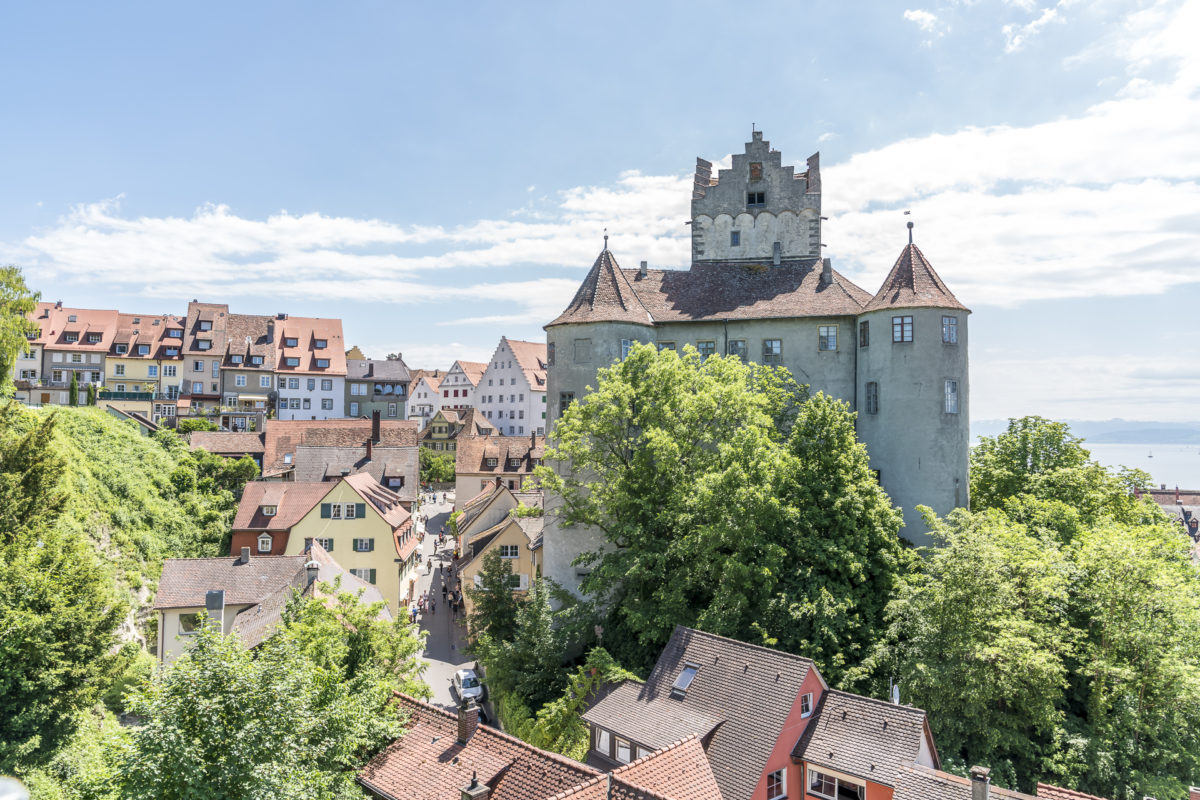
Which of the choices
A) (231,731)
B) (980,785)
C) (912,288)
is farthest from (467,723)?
(912,288)

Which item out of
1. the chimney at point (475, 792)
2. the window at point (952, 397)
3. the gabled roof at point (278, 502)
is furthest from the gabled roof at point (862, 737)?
the gabled roof at point (278, 502)

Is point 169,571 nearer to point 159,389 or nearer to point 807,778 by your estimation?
point 807,778

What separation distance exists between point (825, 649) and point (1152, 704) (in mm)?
9770

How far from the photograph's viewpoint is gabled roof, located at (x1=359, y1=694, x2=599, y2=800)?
1705 centimetres

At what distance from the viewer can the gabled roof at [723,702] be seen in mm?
21391

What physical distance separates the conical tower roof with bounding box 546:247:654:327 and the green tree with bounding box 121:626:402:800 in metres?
23.5

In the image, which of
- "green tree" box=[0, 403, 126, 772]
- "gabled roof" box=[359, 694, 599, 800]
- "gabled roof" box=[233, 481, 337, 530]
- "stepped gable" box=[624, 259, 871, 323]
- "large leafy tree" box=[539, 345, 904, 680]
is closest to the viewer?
"gabled roof" box=[359, 694, 599, 800]

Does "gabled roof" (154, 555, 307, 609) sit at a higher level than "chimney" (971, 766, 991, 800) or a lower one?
higher

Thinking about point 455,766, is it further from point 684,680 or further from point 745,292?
point 745,292

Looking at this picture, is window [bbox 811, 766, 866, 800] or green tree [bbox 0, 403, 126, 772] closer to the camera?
window [bbox 811, 766, 866, 800]

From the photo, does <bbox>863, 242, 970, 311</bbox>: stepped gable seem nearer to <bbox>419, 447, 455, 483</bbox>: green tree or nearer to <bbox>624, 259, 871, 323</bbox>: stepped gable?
<bbox>624, 259, 871, 323</bbox>: stepped gable

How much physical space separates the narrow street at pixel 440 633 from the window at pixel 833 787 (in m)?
14.5

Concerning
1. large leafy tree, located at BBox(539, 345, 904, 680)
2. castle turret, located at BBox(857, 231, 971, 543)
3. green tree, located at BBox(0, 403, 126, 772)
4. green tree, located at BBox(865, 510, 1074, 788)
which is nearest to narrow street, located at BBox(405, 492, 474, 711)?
large leafy tree, located at BBox(539, 345, 904, 680)

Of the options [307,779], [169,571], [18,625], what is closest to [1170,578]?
[307,779]
